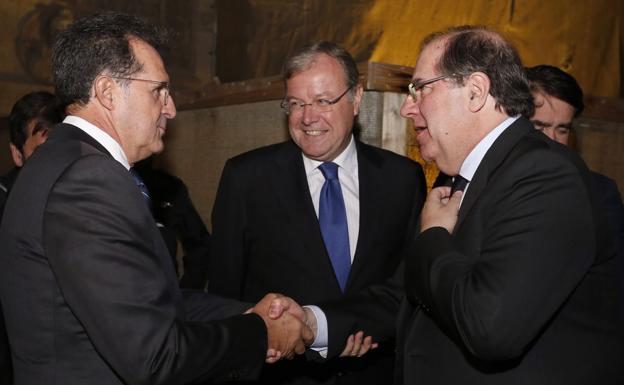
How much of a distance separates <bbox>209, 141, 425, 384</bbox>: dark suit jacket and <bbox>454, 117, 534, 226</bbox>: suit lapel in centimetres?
100

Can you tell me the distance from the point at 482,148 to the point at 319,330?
3.39 ft

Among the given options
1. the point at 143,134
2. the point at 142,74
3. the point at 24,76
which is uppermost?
the point at 142,74

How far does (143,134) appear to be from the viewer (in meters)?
2.03

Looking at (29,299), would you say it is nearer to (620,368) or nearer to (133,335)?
(133,335)

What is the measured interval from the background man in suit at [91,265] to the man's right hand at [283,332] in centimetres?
40

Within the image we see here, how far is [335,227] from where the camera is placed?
292 cm

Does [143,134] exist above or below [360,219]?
above

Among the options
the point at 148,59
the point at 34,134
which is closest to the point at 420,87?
the point at 148,59

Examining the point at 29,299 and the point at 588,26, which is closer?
the point at 29,299

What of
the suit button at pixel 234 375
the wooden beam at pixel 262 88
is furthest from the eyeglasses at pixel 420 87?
the wooden beam at pixel 262 88

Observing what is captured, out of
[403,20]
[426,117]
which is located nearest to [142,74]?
[426,117]

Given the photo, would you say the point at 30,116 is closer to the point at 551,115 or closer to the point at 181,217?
the point at 181,217

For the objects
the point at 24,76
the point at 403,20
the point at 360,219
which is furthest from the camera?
the point at 24,76

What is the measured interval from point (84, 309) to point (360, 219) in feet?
4.83
